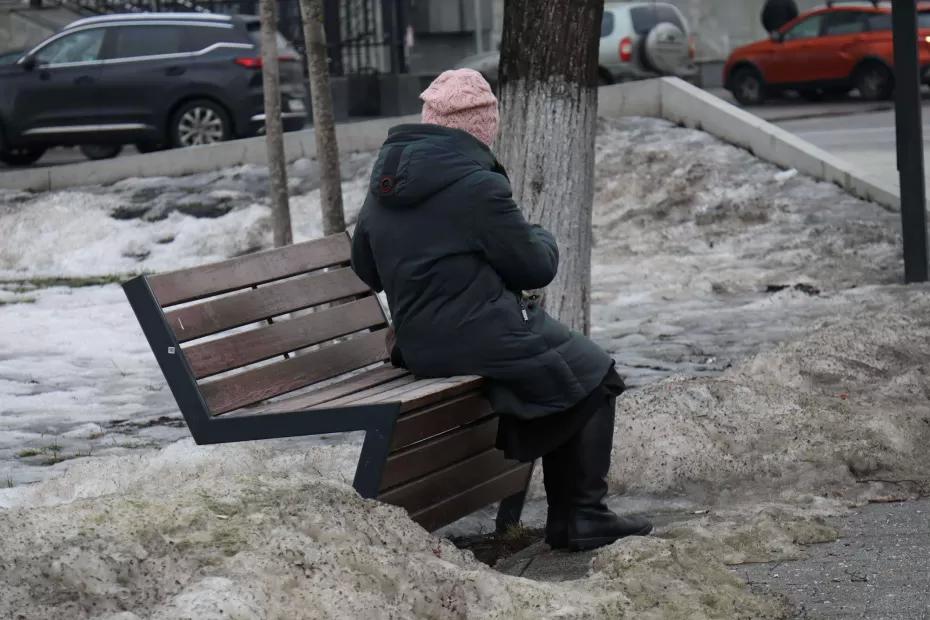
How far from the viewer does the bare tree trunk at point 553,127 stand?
6602 millimetres

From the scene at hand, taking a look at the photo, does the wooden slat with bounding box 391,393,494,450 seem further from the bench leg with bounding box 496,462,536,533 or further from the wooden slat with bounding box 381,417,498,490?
the bench leg with bounding box 496,462,536,533

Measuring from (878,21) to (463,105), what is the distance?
21.0 metres

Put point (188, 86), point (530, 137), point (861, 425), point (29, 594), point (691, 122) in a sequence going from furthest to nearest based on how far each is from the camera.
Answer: point (188, 86) → point (691, 122) → point (530, 137) → point (861, 425) → point (29, 594)

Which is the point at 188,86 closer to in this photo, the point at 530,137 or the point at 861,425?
the point at 530,137

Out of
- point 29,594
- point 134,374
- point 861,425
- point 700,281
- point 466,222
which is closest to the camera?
point 29,594

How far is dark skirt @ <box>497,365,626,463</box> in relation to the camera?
15.3 feet

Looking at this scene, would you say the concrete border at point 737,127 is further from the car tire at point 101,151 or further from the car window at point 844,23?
the car window at point 844,23

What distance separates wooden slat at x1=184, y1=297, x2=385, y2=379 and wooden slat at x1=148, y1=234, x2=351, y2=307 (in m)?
0.15

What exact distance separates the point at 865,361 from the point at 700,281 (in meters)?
3.38

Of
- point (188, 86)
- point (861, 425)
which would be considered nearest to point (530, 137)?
point (861, 425)

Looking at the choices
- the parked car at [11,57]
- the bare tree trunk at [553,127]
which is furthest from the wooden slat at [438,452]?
the parked car at [11,57]

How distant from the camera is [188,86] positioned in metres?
17.4

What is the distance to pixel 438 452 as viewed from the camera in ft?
15.4

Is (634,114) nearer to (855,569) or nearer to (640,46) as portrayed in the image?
(640,46)
